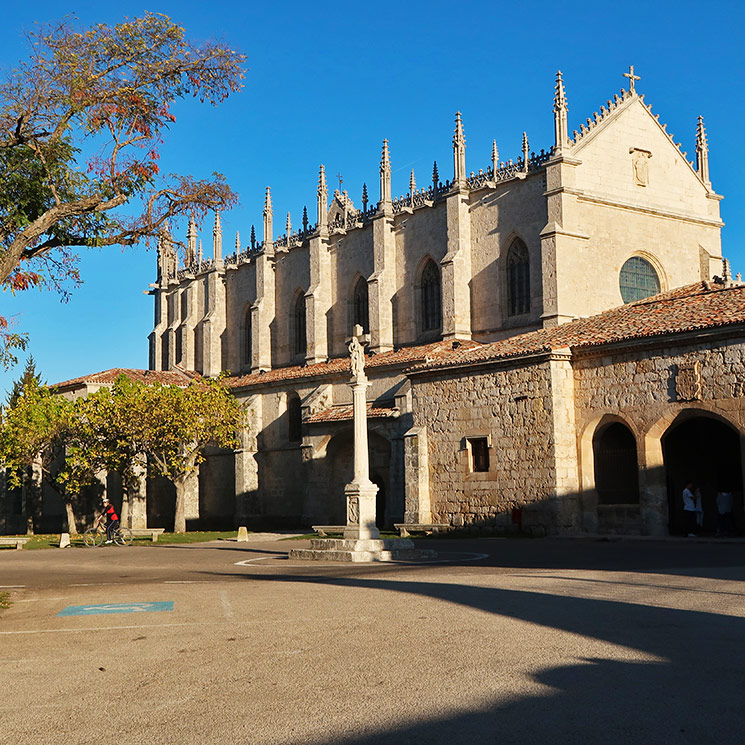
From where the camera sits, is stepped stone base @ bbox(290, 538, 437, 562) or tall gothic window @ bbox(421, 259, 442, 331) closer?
stepped stone base @ bbox(290, 538, 437, 562)

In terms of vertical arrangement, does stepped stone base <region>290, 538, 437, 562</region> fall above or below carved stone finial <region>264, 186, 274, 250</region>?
below

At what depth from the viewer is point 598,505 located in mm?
26969

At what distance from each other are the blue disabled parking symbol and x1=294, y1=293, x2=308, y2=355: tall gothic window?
3874cm

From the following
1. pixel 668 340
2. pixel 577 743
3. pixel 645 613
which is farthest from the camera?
pixel 668 340

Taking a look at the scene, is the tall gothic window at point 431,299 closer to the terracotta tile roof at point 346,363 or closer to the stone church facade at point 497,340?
the stone church facade at point 497,340

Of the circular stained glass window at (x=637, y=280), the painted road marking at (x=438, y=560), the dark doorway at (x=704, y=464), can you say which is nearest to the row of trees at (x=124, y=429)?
the circular stained glass window at (x=637, y=280)

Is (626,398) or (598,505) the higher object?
(626,398)

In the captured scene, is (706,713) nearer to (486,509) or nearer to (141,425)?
(486,509)

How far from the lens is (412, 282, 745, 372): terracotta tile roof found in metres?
24.9

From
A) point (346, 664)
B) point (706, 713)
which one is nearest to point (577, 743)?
point (706, 713)

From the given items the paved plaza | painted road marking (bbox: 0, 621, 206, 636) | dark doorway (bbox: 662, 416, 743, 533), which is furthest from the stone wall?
painted road marking (bbox: 0, 621, 206, 636)

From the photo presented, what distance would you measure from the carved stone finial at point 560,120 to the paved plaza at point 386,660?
80.6 feet

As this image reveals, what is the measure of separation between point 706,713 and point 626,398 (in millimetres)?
20713

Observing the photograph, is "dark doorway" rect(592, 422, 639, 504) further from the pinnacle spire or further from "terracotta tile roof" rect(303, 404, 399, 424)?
the pinnacle spire
